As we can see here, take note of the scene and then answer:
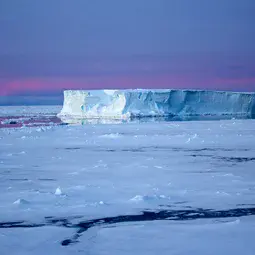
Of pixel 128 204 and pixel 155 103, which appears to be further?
pixel 155 103

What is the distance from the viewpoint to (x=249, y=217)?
3723 mm

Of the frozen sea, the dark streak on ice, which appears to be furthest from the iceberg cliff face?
the dark streak on ice

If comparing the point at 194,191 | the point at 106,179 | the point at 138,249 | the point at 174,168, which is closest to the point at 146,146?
the point at 174,168

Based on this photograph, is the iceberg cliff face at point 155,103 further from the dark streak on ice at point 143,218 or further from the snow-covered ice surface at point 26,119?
the dark streak on ice at point 143,218

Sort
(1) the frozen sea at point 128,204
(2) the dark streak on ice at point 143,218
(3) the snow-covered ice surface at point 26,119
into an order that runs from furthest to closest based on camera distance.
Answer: (3) the snow-covered ice surface at point 26,119
(2) the dark streak on ice at point 143,218
(1) the frozen sea at point 128,204

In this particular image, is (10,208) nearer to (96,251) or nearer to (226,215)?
(96,251)

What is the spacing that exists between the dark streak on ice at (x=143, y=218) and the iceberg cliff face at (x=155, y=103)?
2479cm

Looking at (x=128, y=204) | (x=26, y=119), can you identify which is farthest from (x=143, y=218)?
(x=26, y=119)

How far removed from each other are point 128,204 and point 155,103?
25681 mm

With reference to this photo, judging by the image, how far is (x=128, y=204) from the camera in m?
4.21

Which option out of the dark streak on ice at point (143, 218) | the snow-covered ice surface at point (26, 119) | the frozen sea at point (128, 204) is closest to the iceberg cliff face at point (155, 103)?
the snow-covered ice surface at point (26, 119)

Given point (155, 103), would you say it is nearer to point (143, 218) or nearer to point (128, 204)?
point (128, 204)

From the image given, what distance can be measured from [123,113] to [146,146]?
1924 centimetres

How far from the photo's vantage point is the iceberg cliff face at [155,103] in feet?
96.0
